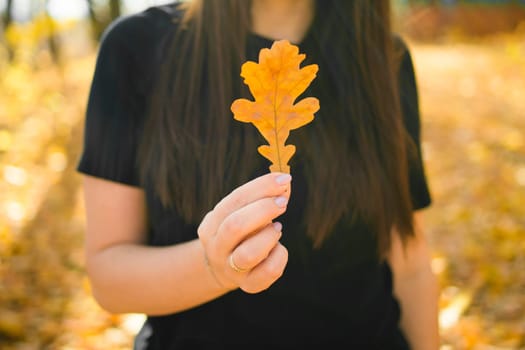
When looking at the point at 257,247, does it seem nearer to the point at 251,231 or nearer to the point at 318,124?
the point at 251,231

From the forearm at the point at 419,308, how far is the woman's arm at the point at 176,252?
604 mm

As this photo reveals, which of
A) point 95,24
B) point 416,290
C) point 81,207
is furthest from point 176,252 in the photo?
point 95,24

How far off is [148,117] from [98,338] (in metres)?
1.24

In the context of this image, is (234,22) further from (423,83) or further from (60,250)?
(423,83)

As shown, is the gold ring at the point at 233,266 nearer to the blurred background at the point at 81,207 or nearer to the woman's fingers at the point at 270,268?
the woman's fingers at the point at 270,268

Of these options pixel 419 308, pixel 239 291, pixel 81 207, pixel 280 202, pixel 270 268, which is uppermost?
pixel 280 202

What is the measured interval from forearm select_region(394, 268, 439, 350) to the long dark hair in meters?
0.15

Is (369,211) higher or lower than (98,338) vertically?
higher

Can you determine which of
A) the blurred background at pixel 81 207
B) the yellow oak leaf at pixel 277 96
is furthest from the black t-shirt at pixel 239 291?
the blurred background at pixel 81 207

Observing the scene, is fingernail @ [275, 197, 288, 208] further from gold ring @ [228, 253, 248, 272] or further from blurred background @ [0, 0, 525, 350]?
blurred background @ [0, 0, 525, 350]

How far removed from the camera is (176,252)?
1.09m

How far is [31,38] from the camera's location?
20.2ft

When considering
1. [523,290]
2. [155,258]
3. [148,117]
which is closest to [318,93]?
[148,117]

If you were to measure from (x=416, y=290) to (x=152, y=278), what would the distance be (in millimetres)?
700
